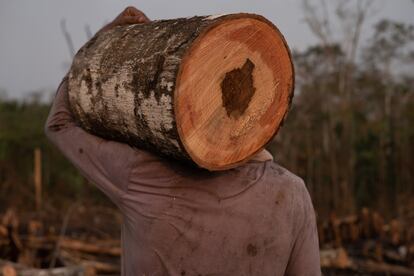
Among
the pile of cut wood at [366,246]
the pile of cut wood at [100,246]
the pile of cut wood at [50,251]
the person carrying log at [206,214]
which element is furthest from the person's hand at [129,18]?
the pile of cut wood at [366,246]

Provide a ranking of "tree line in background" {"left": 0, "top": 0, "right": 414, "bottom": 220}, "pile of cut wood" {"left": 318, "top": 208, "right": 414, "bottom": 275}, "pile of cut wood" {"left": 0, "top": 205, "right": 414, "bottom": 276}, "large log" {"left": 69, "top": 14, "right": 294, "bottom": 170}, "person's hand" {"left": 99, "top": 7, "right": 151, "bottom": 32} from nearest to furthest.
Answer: "large log" {"left": 69, "top": 14, "right": 294, "bottom": 170}
"person's hand" {"left": 99, "top": 7, "right": 151, "bottom": 32}
"pile of cut wood" {"left": 0, "top": 205, "right": 414, "bottom": 276}
"pile of cut wood" {"left": 318, "top": 208, "right": 414, "bottom": 275}
"tree line in background" {"left": 0, "top": 0, "right": 414, "bottom": 220}

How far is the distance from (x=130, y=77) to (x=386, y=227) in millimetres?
9258

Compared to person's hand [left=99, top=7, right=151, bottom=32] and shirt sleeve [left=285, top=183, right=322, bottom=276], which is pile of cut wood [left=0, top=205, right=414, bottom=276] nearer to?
person's hand [left=99, top=7, right=151, bottom=32]

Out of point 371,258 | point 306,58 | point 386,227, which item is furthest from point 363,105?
point 371,258

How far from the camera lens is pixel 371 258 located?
909cm

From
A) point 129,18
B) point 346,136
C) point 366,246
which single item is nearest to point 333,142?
point 346,136

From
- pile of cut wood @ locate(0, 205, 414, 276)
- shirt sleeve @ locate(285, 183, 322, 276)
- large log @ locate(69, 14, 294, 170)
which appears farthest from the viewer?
pile of cut wood @ locate(0, 205, 414, 276)

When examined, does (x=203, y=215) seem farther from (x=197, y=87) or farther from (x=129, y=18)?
(x=129, y=18)

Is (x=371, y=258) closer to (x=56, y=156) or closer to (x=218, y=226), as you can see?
(x=218, y=226)

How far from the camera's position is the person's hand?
8.00ft

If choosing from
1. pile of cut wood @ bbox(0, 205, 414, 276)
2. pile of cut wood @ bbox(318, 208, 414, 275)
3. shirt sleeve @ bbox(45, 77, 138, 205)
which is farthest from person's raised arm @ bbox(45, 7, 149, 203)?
pile of cut wood @ bbox(318, 208, 414, 275)

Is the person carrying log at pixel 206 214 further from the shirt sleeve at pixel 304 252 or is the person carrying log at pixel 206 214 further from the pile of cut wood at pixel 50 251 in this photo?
the pile of cut wood at pixel 50 251

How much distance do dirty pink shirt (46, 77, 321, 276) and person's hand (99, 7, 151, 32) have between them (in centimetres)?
52

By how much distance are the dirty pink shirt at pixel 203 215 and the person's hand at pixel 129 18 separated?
0.52 m
